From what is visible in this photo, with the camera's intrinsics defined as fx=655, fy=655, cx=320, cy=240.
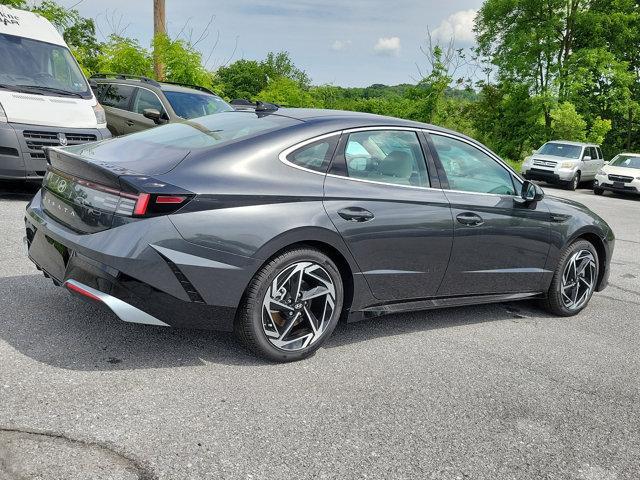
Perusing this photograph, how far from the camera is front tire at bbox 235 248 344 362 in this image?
3736 mm

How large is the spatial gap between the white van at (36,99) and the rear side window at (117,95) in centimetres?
248

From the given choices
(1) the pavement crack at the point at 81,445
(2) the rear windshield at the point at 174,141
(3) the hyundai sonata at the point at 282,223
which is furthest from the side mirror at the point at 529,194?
(1) the pavement crack at the point at 81,445

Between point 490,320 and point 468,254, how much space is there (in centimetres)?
93

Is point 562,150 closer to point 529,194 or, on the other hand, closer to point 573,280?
point 573,280

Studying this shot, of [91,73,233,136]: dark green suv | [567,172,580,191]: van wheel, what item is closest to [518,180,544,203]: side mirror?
[91,73,233,136]: dark green suv

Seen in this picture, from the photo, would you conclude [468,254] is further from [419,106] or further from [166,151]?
[419,106]

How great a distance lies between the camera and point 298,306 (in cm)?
392

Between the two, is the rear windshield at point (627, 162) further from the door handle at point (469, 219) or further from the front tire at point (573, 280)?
the door handle at point (469, 219)

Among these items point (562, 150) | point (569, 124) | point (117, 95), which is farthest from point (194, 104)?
point (569, 124)

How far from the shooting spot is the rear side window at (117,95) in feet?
40.0

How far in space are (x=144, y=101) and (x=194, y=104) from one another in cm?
90

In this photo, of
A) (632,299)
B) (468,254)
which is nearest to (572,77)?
(632,299)

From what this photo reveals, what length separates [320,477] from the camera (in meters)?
2.73

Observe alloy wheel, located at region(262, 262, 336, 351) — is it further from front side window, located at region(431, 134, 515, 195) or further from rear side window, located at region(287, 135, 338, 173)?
front side window, located at region(431, 134, 515, 195)
